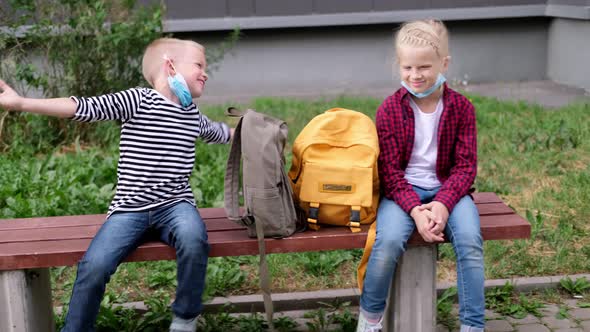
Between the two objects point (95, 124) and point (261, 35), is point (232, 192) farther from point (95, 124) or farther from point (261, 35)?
point (261, 35)

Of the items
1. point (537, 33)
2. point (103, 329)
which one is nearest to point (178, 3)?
point (537, 33)

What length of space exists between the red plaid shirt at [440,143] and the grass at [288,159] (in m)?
1.08

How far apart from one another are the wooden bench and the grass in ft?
2.57

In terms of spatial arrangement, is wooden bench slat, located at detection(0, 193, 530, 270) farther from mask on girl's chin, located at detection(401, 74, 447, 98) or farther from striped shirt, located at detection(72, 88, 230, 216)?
mask on girl's chin, located at detection(401, 74, 447, 98)

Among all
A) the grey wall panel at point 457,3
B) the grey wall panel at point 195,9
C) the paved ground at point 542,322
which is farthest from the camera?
the grey wall panel at point 457,3

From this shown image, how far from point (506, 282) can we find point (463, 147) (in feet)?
3.44

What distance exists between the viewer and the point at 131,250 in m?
3.11

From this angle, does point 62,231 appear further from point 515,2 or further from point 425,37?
point 515,2

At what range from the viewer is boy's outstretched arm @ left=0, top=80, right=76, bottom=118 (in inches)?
117

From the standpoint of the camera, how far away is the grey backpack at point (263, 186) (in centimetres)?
307

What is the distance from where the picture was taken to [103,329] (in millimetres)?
3715

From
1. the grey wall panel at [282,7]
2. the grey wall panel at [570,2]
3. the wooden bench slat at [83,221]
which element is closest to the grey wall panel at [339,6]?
the grey wall panel at [282,7]

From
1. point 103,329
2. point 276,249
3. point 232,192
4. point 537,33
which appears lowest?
point 103,329

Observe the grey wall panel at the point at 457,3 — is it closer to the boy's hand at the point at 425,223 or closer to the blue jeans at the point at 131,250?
the boy's hand at the point at 425,223
